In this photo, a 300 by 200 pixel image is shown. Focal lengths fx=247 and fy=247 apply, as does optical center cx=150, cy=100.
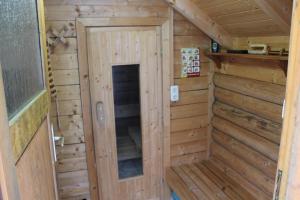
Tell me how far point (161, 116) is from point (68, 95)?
36.3 inches

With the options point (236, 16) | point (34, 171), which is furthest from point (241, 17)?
point (34, 171)

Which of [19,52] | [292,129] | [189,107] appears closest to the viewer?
[292,129]

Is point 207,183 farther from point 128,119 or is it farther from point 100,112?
point 100,112

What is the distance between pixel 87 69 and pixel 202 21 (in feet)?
3.67

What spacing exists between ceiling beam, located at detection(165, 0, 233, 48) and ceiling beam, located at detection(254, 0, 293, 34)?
0.68 metres

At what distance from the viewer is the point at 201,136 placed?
271 centimetres

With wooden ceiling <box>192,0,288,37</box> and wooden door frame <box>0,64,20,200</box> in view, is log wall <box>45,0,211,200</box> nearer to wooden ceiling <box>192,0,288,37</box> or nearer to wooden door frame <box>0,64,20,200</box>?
wooden ceiling <box>192,0,288,37</box>

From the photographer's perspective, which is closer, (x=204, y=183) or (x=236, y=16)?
(x=236, y=16)

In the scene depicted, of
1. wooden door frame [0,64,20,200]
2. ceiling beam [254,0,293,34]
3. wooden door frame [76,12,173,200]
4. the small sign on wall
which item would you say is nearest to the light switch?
wooden door frame [76,12,173,200]

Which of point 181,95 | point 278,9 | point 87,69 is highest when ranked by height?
point 278,9

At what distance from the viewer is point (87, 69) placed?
7.14ft

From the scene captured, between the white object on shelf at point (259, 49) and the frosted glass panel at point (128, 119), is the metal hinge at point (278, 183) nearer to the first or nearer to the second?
the white object on shelf at point (259, 49)

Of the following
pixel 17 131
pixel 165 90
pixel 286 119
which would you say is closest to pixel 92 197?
pixel 165 90

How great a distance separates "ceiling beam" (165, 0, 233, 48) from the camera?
2.14 m
